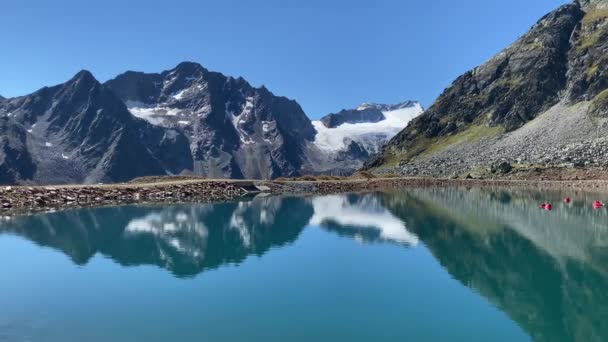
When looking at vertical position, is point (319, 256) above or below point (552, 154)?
below

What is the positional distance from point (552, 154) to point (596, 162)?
60.9 feet

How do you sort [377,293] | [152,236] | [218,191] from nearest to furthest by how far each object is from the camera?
[377,293] < [152,236] < [218,191]

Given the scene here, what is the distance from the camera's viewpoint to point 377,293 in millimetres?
31031

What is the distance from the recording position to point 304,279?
35.2 metres

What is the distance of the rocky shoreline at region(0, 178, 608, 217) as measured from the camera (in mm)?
84062

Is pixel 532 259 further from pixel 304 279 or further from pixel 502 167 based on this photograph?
pixel 502 167

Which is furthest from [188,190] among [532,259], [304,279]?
[532,259]

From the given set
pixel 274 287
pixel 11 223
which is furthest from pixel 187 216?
pixel 274 287

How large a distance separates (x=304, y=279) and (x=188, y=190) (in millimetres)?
79369

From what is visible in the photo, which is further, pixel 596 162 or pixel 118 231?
pixel 596 162

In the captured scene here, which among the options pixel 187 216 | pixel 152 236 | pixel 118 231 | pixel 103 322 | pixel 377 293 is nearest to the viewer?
pixel 103 322

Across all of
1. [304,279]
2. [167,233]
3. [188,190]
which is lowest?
[304,279]

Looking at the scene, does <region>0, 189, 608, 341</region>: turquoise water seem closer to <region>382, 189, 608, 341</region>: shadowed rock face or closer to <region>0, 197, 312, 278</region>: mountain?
<region>382, 189, 608, 341</region>: shadowed rock face

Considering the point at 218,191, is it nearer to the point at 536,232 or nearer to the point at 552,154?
the point at 536,232
